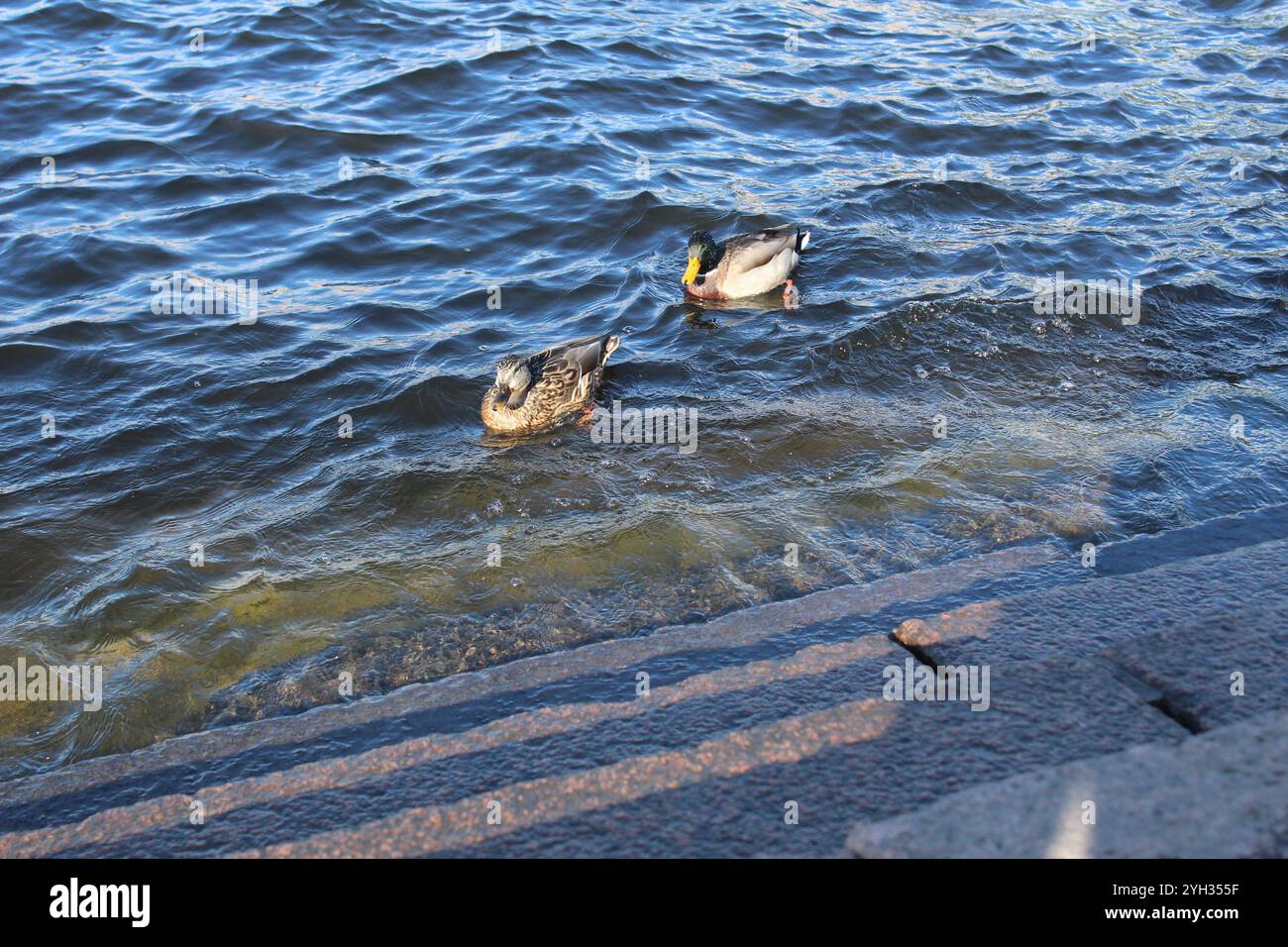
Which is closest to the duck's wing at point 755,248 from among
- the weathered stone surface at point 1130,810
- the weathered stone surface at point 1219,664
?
the weathered stone surface at point 1219,664

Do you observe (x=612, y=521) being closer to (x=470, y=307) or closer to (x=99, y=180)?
(x=470, y=307)

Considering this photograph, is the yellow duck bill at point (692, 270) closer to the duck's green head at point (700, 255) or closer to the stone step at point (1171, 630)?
the duck's green head at point (700, 255)

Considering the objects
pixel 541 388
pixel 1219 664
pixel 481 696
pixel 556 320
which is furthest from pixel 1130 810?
pixel 556 320

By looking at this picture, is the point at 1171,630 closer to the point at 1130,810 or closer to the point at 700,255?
the point at 1130,810

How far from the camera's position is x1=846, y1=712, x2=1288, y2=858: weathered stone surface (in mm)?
2938

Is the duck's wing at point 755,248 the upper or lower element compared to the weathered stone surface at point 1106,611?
lower

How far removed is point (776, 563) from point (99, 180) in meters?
8.45

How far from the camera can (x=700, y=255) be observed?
9336mm

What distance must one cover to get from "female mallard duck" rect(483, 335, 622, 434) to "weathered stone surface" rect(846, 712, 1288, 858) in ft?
14.6

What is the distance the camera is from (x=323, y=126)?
11828mm

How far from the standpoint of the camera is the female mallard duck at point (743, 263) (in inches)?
356

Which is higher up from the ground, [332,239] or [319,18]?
[319,18]

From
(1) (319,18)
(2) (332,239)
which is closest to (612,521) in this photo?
→ (2) (332,239)

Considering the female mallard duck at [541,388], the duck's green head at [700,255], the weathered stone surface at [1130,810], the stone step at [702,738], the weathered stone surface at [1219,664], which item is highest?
the weathered stone surface at [1130,810]
